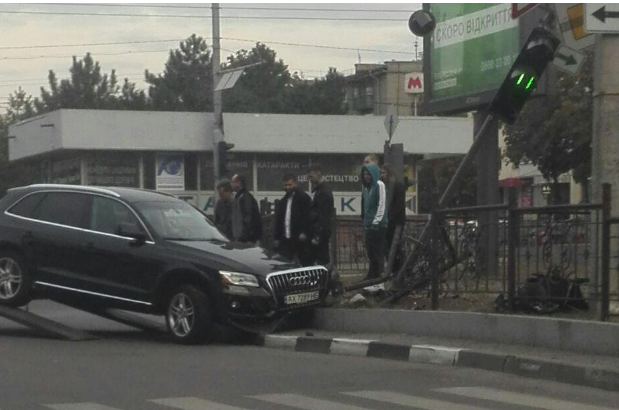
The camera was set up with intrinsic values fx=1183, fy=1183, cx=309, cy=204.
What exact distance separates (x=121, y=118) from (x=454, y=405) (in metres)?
31.3

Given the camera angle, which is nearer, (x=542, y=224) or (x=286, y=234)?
(x=542, y=224)

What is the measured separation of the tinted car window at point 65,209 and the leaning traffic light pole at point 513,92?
3.53 meters

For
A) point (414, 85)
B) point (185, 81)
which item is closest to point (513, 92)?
point (414, 85)

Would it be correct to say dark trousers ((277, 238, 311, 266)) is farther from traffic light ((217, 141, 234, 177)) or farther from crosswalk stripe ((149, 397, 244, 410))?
traffic light ((217, 141, 234, 177))

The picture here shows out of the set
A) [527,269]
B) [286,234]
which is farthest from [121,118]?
[527,269]

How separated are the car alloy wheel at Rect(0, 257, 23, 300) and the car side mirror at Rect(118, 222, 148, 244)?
1542 millimetres

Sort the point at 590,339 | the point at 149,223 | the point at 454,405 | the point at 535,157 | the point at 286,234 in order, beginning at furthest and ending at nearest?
the point at 535,157 → the point at 286,234 → the point at 149,223 → the point at 590,339 → the point at 454,405

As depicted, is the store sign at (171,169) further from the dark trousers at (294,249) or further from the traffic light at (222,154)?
the dark trousers at (294,249)

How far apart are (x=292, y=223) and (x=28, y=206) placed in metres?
3.45

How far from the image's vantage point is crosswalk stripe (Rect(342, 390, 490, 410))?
9.29m

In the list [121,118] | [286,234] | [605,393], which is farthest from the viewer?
[121,118]

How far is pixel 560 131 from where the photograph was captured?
1735 inches

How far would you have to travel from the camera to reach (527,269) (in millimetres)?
12617

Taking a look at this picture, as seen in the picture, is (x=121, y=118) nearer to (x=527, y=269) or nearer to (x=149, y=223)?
(x=149, y=223)
